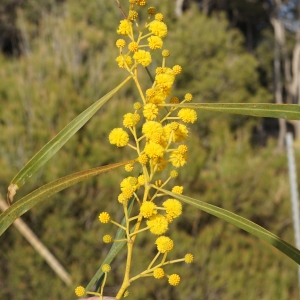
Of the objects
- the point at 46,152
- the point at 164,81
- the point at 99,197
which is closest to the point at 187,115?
the point at 164,81

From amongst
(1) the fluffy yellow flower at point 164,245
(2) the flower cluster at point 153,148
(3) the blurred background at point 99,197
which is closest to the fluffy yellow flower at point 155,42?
(2) the flower cluster at point 153,148

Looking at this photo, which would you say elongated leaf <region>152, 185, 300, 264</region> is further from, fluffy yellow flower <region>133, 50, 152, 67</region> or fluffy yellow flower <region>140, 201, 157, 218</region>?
fluffy yellow flower <region>133, 50, 152, 67</region>

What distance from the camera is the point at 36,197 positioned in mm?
449

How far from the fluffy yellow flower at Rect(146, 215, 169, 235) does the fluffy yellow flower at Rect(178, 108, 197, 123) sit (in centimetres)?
11

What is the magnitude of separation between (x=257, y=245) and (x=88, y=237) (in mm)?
1333

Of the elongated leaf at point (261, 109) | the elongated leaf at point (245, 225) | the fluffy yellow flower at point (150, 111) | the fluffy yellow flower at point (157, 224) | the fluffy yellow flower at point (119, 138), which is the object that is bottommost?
the elongated leaf at point (245, 225)

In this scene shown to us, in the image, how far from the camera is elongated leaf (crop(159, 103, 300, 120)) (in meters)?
0.46

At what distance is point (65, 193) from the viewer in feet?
9.48

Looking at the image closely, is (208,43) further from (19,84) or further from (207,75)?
(19,84)

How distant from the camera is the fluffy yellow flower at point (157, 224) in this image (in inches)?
17.1

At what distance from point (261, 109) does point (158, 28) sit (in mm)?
143

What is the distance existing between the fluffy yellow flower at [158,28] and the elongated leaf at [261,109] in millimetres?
95

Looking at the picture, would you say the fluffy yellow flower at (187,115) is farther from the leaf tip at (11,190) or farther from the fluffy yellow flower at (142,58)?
the leaf tip at (11,190)

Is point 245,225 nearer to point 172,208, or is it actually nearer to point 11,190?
point 172,208
